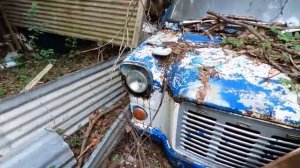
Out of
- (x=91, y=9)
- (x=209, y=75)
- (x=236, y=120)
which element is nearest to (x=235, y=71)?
(x=209, y=75)

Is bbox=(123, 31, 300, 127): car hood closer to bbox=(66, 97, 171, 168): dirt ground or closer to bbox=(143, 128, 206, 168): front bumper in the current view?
bbox=(143, 128, 206, 168): front bumper

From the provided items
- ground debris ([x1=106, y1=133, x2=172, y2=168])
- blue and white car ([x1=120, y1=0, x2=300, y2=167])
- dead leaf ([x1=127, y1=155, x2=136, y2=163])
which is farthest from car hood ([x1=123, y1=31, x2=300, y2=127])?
dead leaf ([x1=127, y1=155, x2=136, y2=163])

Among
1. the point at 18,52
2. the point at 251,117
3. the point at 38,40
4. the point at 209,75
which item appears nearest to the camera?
the point at 251,117

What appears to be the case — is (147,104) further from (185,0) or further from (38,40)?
(38,40)

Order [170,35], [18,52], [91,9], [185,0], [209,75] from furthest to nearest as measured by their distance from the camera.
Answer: [18,52] → [91,9] → [185,0] → [170,35] → [209,75]

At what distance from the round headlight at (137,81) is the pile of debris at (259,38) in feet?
2.48

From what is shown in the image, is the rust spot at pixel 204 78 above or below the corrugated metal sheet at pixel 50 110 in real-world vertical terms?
above

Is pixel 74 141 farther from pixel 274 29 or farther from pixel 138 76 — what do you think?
pixel 274 29

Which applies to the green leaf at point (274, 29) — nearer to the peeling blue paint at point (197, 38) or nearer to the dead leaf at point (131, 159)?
the peeling blue paint at point (197, 38)

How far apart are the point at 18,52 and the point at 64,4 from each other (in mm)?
1202

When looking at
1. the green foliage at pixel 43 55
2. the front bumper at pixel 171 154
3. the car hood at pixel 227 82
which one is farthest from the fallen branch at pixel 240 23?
the green foliage at pixel 43 55

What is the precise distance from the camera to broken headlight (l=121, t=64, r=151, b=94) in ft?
8.21

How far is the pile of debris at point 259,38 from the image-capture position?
238 cm

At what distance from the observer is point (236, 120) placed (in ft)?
6.83
